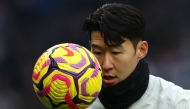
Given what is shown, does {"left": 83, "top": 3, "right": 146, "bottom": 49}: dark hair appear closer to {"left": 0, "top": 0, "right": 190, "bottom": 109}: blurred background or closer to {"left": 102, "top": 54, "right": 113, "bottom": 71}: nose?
{"left": 102, "top": 54, "right": 113, "bottom": 71}: nose

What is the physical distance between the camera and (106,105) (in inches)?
149

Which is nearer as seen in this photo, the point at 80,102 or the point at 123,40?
the point at 80,102

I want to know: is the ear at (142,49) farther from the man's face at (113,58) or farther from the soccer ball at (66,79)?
the soccer ball at (66,79)

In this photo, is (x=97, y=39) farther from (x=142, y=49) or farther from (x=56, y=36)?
(x=56, y=36)

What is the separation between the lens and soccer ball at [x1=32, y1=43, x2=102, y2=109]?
9.96 feet

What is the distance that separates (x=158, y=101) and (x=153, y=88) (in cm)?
14

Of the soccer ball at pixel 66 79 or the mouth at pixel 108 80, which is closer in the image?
the soccer ball at pixel 66 79

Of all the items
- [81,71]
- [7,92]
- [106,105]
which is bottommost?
[7,92]

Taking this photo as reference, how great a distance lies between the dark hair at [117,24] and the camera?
3504 millimetres

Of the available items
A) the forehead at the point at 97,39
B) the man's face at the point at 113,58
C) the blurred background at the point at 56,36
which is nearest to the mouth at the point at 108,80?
the man's face at the point at 113,58

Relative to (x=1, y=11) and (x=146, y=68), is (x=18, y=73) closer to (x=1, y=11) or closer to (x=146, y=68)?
(x=1, y=11)

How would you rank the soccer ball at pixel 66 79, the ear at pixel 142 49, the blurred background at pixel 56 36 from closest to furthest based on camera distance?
the soccer ball at pixel 66 79 → the ear at pixel 142 49 → the blurred background at pixel 56 36

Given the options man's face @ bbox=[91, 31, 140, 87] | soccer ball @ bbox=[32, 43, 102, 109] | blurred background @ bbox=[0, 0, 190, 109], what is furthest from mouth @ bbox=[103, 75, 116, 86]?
blurred background @ bbox=[0, 0, 190, 109]

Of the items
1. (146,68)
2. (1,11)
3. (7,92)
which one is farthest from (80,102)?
(1,11)
